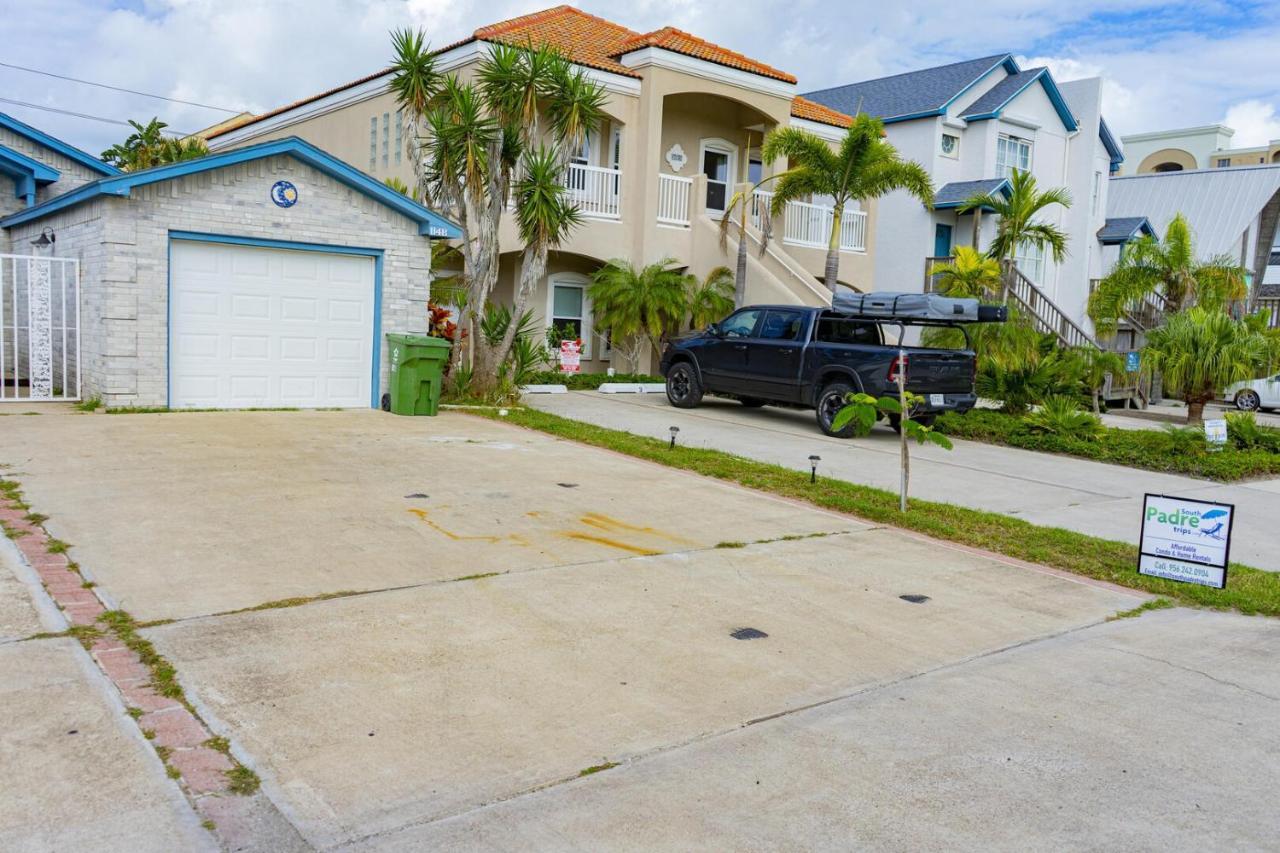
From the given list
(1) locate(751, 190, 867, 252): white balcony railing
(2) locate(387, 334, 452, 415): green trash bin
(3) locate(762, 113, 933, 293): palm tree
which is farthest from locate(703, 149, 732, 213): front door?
(2) locate(387, 334, 452, 415): green trash bin

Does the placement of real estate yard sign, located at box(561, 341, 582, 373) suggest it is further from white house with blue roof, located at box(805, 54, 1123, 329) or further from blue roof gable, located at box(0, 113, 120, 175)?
white house with blue roof, located at box(805, 54, 1123, 329)

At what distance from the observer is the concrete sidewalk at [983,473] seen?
10.2m

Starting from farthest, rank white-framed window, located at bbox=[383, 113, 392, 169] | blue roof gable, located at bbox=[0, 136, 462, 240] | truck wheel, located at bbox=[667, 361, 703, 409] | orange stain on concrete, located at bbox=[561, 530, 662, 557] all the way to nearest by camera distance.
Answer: white-framed window, located at bbox=[383, 113, 392, 169]
truck wheel, located at bbox=[667, 361, 703, 409]
blue roof gable, located at bbox=[0, 136, 462, 240]
orange stain on concrete, located at bbox=[561, 530, 662, 557]

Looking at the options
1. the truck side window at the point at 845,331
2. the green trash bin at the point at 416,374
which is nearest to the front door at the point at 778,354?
the truck side window at the point at 845,331

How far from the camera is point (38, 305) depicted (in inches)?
575

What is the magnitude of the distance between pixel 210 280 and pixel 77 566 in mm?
7853

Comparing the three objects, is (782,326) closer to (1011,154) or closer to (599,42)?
(599,42)

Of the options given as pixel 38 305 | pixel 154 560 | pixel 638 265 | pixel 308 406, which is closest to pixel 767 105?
pixel 638 265

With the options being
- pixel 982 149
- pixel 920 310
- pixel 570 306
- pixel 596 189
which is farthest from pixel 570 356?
pixel 982 149

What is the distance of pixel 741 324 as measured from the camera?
1669 centimetres

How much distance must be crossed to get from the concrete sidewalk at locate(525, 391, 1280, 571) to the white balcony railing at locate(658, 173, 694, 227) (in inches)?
249

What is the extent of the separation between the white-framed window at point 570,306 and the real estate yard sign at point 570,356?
61.7 inches

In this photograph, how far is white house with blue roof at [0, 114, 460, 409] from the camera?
1295 cm

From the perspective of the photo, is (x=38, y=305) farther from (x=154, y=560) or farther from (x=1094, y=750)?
(x=1094, y=750)
